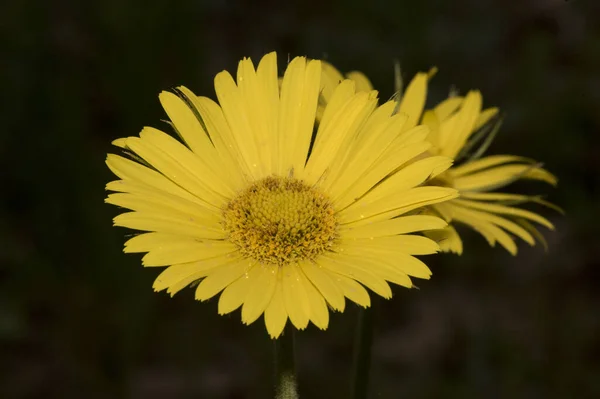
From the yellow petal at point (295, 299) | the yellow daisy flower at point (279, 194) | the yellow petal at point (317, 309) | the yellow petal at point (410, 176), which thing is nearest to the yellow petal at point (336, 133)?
the yellow daisy flower at point (279, 194)

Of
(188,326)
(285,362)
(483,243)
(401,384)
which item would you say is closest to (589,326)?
(483,243)

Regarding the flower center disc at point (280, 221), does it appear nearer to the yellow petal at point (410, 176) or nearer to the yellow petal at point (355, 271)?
the yellow petal at point (355, 271)

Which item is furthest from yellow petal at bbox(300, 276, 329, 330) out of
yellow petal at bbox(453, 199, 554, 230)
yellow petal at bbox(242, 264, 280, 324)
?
yellow petal at bbox(453, 199, 554, 230)

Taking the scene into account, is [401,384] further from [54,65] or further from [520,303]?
[54,65]

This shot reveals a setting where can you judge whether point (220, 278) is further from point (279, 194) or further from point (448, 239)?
point (448, 239)

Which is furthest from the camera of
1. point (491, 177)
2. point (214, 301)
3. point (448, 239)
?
point (214, 301)

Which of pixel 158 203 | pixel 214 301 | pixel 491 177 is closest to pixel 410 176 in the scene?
pixel 491 177
